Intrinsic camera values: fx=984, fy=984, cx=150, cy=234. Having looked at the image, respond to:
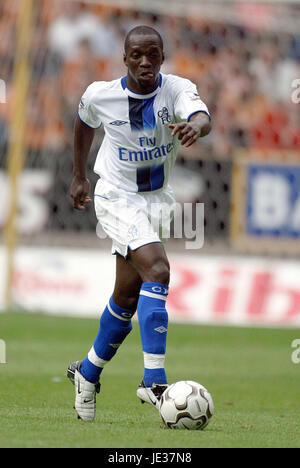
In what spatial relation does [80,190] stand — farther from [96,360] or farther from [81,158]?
[96,360]

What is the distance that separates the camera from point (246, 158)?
496 inches

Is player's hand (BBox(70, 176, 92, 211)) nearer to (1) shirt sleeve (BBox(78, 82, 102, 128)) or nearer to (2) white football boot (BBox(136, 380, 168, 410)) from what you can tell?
(1) shirt sleeve (BBox(78, 82, 102, 128))

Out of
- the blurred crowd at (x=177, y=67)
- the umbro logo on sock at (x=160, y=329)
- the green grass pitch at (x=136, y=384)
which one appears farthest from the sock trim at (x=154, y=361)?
the blurred crowd at (x=177, y=67)

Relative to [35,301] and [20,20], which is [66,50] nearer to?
[20,20]

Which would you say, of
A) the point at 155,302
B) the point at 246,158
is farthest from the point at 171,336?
the point at 155,302

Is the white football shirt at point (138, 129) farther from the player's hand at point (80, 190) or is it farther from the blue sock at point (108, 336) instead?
the blue sock at point (108, 336)

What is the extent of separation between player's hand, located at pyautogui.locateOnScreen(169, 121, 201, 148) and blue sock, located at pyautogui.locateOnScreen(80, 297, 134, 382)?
1196 mm

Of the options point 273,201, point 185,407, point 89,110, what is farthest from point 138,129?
point 273,201

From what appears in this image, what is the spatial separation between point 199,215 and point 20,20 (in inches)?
132

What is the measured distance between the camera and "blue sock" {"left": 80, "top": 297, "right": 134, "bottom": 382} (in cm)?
554

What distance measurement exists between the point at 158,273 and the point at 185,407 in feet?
2.35

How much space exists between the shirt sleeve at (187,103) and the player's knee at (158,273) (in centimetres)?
76

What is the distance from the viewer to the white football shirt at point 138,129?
218 inches

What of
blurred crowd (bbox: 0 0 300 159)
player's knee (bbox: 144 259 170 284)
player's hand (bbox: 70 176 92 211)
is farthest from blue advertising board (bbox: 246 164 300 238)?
player's knee (bbox: 144 259 170 284)
